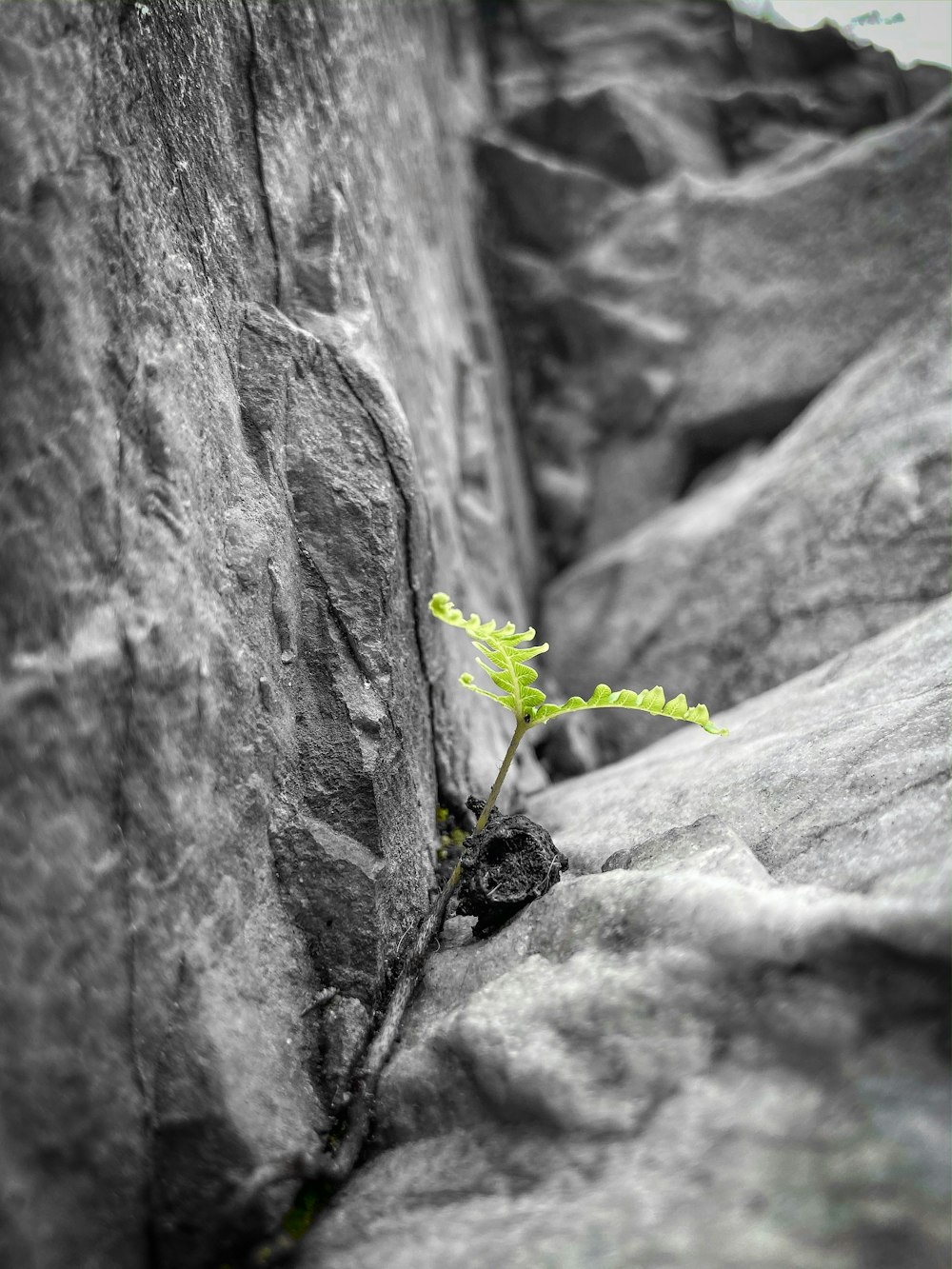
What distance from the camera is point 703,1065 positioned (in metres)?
2.01

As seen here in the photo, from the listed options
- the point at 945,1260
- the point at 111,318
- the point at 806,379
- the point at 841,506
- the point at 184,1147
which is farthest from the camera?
the point at 806,379

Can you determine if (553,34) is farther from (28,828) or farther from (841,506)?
(28,828)

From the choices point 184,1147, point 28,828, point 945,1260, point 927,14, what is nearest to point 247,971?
point 184,1147

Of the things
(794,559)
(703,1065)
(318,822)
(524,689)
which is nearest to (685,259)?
(794,559)

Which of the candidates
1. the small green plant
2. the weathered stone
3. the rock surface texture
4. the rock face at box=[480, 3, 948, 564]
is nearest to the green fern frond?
the small green plant

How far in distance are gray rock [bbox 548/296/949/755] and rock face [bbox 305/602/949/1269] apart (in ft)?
8.80

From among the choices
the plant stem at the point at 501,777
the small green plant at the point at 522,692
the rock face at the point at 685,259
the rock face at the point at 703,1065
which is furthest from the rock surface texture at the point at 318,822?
the rock face at the point at 685,259

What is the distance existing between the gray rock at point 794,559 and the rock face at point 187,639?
2864 millimetres

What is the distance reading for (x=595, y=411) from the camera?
8750mm

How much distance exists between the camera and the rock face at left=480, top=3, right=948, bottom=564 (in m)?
7.31

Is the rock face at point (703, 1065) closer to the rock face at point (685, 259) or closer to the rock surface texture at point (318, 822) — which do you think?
the rock surface texture at point (318, 822)

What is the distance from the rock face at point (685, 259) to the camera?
7.31m

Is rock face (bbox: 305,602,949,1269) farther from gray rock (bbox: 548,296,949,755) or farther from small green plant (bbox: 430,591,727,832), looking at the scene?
gray rock (bbox: 548,296,949,755)

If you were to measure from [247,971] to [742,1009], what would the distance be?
1.32m
